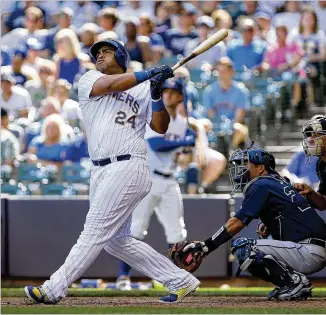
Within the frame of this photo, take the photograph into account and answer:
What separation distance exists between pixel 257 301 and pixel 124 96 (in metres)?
1.75

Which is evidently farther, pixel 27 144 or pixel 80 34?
pixel 80 34

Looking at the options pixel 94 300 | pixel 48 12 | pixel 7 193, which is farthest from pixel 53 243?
pixel 48 12

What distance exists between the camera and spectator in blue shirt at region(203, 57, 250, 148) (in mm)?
12359

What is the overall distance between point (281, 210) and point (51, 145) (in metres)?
5.48

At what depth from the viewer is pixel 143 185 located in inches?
273

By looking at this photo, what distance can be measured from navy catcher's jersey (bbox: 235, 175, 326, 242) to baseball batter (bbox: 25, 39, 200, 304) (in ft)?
2.21

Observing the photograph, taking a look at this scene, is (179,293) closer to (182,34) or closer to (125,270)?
(125,270)

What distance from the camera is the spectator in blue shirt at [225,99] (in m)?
12.4

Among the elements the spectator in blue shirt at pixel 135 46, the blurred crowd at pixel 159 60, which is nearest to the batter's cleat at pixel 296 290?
the blurred crowd at pixel 159 60

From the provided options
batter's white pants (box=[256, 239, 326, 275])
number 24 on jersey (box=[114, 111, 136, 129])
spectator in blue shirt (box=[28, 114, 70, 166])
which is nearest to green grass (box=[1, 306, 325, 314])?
batter's white pants (box=[256, 239, 326, 275])

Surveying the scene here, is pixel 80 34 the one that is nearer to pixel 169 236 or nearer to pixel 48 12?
pixel 48 12

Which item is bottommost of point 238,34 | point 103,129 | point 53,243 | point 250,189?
point 53,243

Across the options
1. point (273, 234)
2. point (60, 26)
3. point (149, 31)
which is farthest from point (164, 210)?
point (60, 26)

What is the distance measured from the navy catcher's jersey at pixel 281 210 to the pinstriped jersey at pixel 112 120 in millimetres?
807
